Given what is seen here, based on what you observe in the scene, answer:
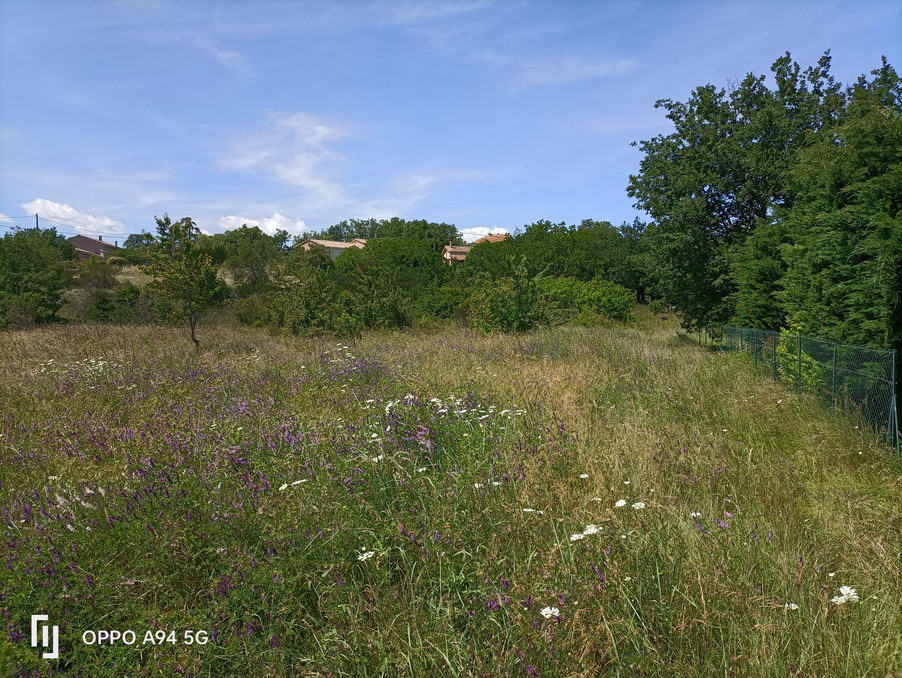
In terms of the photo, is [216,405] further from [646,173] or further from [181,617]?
[646,173]

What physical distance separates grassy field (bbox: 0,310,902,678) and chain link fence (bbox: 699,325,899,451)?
682 millimetres

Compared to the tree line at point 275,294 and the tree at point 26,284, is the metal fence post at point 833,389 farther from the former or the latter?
the tree at point 26,284

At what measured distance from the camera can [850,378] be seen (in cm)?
633

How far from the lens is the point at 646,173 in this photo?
1819 centimetres

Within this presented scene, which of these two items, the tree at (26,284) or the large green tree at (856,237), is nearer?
the large green tree at (856,237)

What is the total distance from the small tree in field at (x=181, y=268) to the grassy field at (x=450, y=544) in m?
8.55

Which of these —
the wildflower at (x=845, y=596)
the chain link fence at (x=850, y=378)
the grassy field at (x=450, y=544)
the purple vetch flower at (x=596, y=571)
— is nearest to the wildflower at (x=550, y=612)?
the grassy field at (x=450, y=544)

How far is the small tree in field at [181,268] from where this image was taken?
1328 cm

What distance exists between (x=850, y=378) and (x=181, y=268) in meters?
14.0

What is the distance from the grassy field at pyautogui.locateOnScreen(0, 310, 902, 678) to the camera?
7.01ft

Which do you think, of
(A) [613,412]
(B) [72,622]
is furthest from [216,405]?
(A) [613,412]
